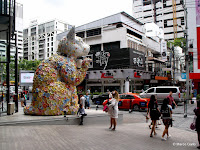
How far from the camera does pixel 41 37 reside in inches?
3595

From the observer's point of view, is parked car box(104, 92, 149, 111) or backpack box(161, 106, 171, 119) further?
parked car box(104, 92, 149, 111)

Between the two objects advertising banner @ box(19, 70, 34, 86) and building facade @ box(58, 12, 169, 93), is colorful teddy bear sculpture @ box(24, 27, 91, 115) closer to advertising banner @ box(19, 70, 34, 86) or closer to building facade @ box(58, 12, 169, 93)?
advertising banner @ box(19, 70, 34, 86)

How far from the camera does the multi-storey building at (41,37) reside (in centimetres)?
8794

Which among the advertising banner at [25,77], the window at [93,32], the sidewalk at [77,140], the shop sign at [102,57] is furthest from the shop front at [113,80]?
the sidewalk at [77,140]

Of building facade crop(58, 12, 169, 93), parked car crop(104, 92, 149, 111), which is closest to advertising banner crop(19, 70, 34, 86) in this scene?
parked car crop(104, 92, 149, 111)

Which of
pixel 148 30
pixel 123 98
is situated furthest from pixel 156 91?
pixel 148 30

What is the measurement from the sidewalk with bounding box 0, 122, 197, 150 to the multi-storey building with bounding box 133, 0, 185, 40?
6786 cm

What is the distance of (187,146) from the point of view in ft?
20.7

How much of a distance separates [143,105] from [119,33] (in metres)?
17.8

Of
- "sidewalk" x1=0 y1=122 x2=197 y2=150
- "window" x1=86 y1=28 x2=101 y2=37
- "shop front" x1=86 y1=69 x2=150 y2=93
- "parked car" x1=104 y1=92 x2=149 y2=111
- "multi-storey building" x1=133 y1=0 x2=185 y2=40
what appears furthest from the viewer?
"multi-storey building" x1=133 y1=0 x2=185 y2=40

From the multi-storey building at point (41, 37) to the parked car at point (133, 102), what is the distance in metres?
70.4

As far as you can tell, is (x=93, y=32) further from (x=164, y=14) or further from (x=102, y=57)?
(x=164, y=14)

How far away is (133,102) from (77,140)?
10869mm

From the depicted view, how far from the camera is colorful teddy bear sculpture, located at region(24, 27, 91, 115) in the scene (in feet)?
30.8
